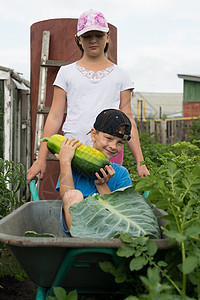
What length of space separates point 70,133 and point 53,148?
1.70 feet

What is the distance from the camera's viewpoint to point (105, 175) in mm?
2277

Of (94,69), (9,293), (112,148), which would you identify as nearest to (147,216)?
(112,148)

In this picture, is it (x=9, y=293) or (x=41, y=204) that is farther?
(x=9, y=293)

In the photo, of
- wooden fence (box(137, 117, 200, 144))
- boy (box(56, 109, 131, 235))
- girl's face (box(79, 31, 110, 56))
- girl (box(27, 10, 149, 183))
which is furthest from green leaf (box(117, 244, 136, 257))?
wooden fence (box(137, 117, 200, 144))

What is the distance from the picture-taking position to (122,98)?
3006mm

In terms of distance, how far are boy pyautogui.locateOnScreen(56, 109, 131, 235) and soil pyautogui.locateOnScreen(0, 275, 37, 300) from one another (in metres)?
1.31

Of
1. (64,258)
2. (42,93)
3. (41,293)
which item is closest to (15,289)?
(41,293)

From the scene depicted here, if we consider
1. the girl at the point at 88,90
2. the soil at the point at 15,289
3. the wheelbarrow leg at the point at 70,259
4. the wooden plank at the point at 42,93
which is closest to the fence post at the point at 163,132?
the wooden plank at the point at 42,93

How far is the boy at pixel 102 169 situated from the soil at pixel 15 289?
4.29ft

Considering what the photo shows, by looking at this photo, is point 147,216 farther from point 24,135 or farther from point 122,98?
point 24,135

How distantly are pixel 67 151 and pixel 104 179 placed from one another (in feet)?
0.95

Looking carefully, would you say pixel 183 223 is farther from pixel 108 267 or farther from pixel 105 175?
pixel 105 175

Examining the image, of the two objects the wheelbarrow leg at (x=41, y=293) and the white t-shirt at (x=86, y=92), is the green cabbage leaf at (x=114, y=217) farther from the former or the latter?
the white t-shirt at (x=86, y=92)

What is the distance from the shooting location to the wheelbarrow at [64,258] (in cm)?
157
